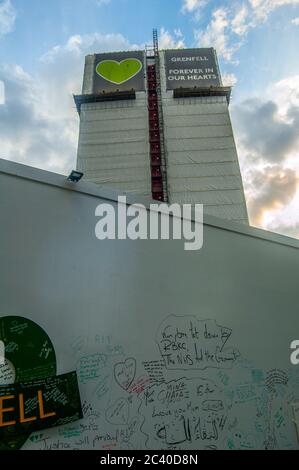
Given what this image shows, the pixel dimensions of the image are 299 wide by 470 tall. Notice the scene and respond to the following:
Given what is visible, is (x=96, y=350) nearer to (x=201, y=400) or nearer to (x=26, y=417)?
(x=26, y=417)

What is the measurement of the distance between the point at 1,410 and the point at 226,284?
415 cm

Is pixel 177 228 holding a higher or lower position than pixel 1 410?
higher

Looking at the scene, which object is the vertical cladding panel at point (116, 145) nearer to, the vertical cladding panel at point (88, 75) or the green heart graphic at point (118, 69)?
the vertical cladding panel at point (88, 75)

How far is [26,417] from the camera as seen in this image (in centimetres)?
366

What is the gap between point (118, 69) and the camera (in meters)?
28.2

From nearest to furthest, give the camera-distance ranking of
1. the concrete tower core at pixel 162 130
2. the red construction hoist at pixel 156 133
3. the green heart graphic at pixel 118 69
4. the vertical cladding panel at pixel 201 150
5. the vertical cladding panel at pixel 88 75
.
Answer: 1. the vertical cladding panel at pixel 201 150
2. the concrete tower core at pixel 162 130
3. the red construction hoist at pixel 156 133
4. the vertical cladding panel at pixel 88 75
5. the green heart graphic at pixel 118 69

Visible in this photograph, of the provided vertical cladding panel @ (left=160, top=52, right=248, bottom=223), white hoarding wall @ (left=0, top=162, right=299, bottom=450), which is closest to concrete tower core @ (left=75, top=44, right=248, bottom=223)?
vertical cladding panel @ (left=160, top=52, right=248, bottom=223)

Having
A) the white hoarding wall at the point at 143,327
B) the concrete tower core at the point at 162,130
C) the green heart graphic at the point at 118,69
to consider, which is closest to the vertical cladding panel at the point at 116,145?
the concrete tower core at the point at 162,130

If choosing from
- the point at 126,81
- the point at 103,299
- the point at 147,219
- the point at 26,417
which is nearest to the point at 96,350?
the point at 103,299

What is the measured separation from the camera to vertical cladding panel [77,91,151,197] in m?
24.1

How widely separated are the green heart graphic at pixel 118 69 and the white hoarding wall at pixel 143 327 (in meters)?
27.5

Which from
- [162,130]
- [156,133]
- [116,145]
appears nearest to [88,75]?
[116,145]

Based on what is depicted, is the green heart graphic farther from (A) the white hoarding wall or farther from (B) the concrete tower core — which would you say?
(A) the white hoarding wall

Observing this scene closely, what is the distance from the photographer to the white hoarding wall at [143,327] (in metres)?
4.12
